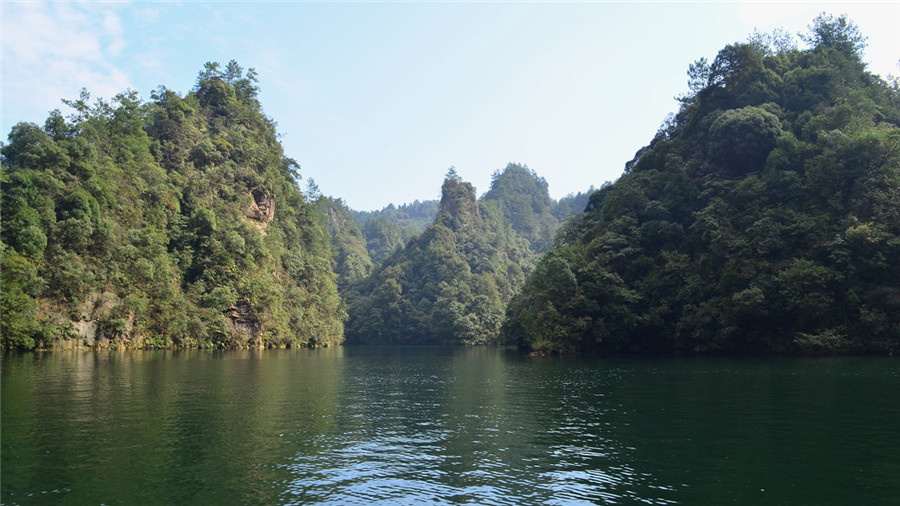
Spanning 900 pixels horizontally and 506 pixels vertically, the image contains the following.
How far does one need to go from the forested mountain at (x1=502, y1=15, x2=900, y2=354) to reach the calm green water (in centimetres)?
2201

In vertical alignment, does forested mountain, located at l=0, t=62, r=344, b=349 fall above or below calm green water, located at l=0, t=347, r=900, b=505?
above

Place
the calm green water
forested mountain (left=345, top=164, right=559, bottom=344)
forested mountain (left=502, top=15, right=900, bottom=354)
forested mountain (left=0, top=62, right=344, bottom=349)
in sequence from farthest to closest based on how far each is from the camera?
forested mountain (left=345, top=164, right=559, bottom=344), forested mountain (left=0, top=62, right=344, bottom=349), forested mountain (left=502, top=15, right=900, bottom=354), the calm green water

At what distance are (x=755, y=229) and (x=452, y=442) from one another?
46253 millimetres

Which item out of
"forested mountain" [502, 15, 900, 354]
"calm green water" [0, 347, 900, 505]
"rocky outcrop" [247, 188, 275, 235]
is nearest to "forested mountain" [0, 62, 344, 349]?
"rocky outcrop" [247, 188, 275, 235]

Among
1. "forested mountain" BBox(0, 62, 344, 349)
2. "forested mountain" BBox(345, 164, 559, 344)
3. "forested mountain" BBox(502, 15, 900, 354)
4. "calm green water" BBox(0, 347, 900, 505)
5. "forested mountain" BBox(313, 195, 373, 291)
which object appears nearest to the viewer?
"calm green water" BBox(0, 347, 900, 505)

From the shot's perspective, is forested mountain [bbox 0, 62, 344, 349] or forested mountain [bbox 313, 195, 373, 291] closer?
forested mountain [bbox 0, 62, 344, 349]

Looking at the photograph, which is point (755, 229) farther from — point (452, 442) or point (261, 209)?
A: point (261, 209)

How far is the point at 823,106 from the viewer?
199ft

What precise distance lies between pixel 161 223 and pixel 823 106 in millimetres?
74119

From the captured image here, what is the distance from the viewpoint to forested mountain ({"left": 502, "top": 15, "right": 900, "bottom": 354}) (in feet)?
156

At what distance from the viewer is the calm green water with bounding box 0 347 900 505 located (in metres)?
11.4

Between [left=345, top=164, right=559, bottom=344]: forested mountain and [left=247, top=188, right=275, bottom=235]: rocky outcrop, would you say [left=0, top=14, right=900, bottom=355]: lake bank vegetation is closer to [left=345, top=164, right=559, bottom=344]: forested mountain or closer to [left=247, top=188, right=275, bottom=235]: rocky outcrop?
[left=247, top=188, right=275, bottom=235]: rocky outcrop

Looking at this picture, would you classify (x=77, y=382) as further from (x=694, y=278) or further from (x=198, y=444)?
(x=694, y=278)

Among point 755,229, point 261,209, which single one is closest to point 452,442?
point 755,229
